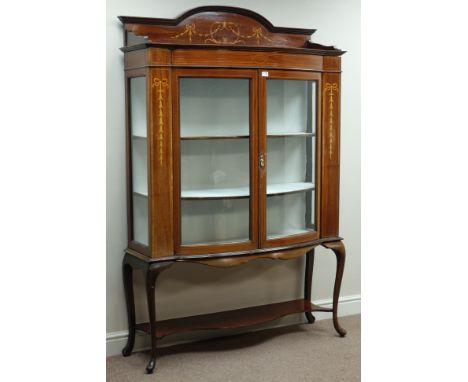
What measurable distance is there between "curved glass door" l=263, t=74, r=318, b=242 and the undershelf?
49 centimetres

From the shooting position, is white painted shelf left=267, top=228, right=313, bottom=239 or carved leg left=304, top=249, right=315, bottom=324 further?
carved leg left=304, top=249, right=315, bottom=324

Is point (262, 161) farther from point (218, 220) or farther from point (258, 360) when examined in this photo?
point (258, 360)

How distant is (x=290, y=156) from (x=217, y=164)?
1.47ft

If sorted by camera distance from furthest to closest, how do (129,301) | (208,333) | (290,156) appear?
1. (208,333)
2. (290,156)
3. (129,301)

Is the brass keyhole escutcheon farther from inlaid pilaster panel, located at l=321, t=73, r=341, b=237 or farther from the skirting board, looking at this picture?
the skirting board

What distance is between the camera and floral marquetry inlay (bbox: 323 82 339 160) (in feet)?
11.2

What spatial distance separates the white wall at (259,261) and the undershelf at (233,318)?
0.09 m

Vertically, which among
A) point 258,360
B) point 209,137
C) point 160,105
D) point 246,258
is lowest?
point 258,360

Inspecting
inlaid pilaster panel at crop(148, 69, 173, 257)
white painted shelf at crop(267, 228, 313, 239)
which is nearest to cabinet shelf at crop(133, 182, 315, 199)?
inlaid pilaster panel at crop(148, 69, 173, 257)

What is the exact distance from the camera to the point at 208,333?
362 cm

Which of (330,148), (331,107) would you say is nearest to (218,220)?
(330,148)

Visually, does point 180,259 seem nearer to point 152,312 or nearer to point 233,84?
point 152,312
